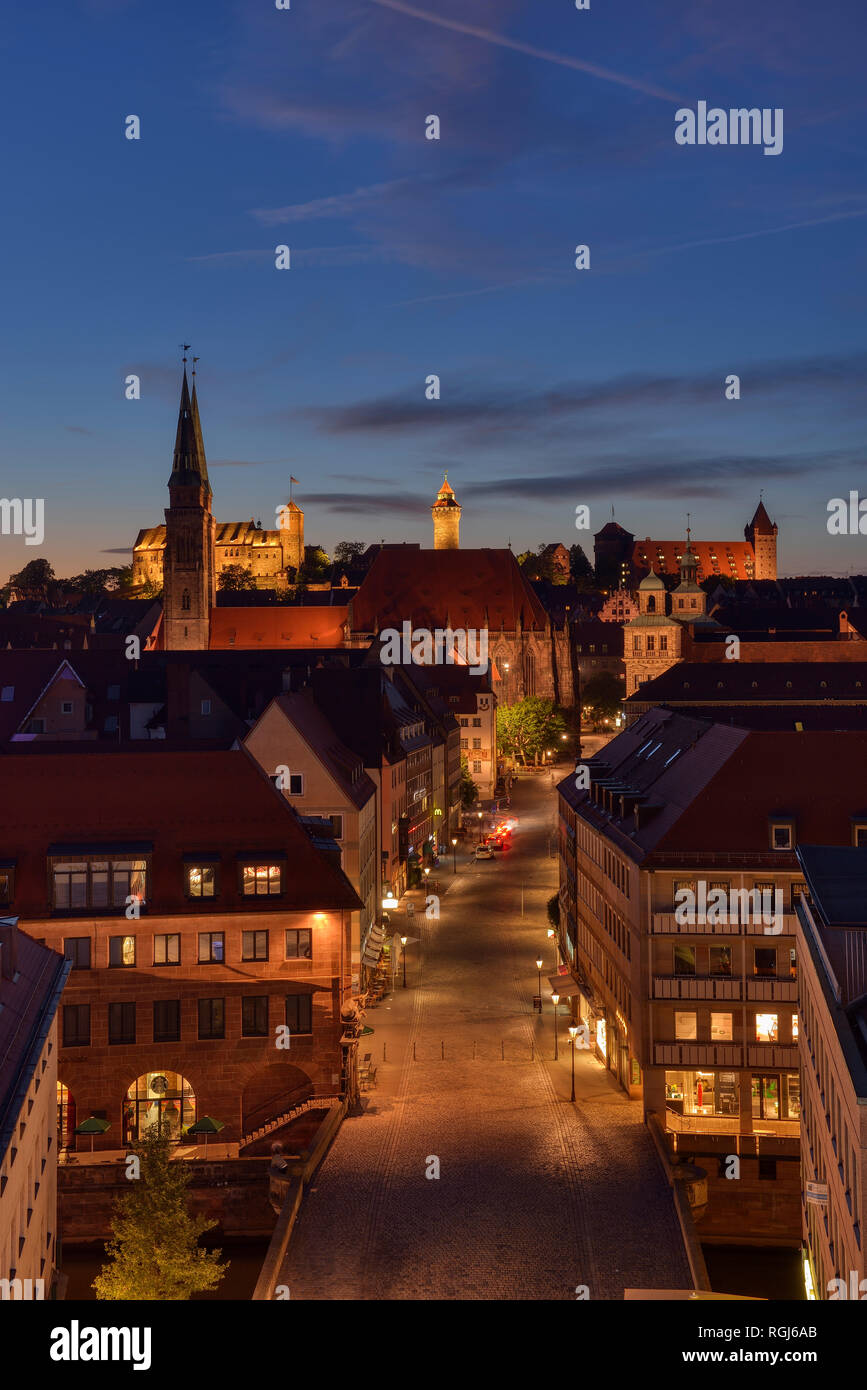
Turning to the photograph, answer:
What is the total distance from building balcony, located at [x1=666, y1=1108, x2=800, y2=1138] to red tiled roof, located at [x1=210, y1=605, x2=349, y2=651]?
393ft

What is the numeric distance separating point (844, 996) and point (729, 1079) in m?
16.4

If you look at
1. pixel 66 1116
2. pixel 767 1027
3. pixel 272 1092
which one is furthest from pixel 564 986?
pixel 66 1116

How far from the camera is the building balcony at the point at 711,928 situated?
133ft

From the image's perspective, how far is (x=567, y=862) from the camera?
59875 mm

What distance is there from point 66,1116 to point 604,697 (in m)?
149

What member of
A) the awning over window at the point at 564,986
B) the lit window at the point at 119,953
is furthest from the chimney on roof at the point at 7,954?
the awning over window at the point at 564,986

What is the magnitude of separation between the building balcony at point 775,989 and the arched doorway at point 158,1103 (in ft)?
56.3

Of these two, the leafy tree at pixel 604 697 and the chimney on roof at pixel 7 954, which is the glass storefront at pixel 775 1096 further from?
the leafy tree at pixel 604 697

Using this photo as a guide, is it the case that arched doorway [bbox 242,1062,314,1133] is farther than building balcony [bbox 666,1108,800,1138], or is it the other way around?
arched doorway [bbox 242,1062,314,1133]

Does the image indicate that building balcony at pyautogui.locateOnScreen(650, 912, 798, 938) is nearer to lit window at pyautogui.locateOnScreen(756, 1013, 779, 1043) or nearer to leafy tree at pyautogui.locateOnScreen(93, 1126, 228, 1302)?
lit window at pyautogui.locateOnScreen(756, 1013, 779, 1043)

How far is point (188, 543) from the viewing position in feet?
504

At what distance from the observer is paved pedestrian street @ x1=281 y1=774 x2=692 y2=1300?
28.9 meters

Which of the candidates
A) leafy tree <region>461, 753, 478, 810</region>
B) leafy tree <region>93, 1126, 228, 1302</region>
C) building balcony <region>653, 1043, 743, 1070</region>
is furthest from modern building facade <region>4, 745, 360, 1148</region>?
leafy tree <region>461, 753, 478, 810</region>
